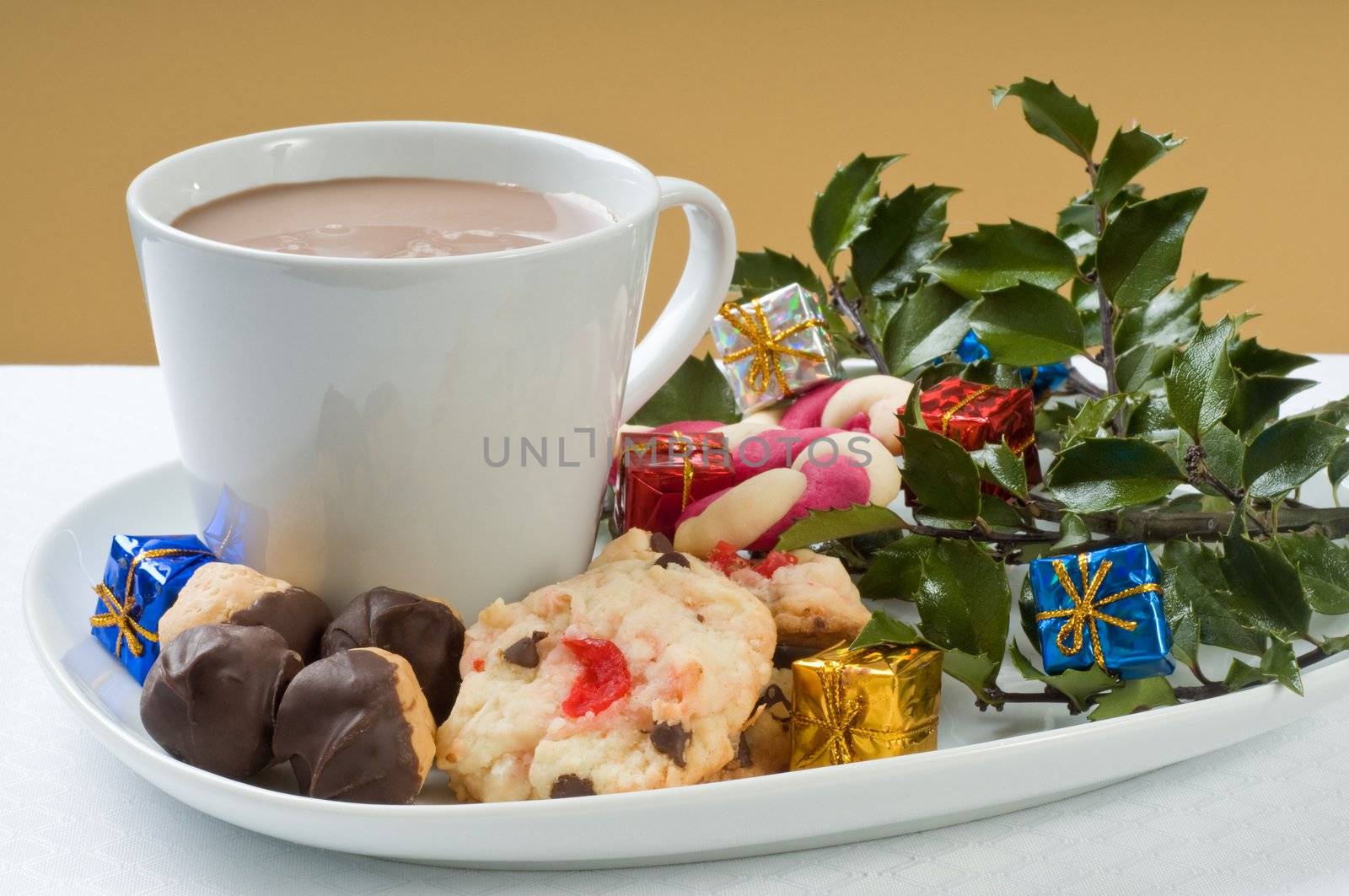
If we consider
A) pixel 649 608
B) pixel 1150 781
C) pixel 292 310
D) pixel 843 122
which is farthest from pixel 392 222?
pixel 843 122

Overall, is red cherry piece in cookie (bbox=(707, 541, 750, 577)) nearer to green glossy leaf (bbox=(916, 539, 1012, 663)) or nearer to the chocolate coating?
green glossy leaf (bbox=(916, 539, 1012, 663))

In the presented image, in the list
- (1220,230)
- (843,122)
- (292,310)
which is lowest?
(1220,230)

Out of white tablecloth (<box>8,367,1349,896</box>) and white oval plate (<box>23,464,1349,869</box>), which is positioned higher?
white oval plate (<box>23,464,1349,869</box>)

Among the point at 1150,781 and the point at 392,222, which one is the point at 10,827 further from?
the point at 1150,781

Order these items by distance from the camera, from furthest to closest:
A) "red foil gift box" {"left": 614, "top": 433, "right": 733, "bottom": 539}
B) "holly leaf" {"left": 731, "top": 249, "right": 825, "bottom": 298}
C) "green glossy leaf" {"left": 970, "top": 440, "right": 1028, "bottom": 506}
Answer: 1. "holly leaf" {"left": 731, "top": 249, "right": 825, "bottom": 298}
2. "red foil gift box" {"left": 614, "top": 433, "right": 733, "bottom": 539}
3. "green glossy leaf" {"left": 970, "top": 440, "right": 1028, "bottom": 506}

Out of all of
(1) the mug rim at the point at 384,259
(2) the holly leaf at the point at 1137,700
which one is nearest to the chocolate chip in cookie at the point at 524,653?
(1) the mug rim at the point at 384,259

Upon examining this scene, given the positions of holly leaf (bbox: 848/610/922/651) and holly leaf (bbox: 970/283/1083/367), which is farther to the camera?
holly leaf (bbox: 970/283/1083/367)

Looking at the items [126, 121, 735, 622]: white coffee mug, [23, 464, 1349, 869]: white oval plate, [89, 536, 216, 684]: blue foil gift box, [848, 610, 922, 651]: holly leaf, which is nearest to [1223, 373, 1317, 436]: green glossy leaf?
[23, 464, 1349, 869]: white oval plate
